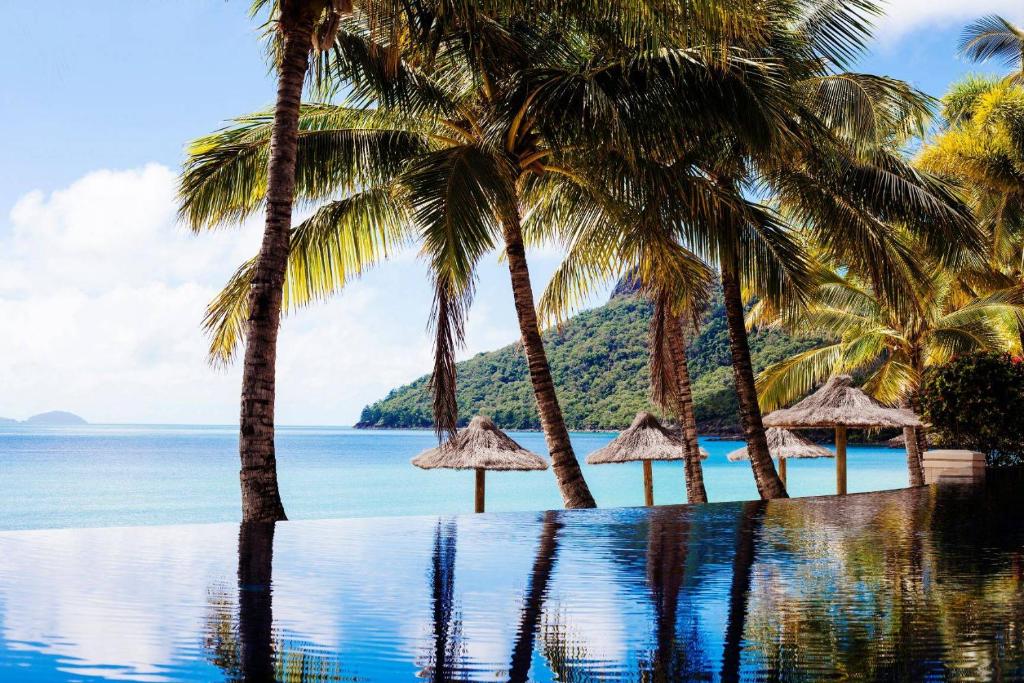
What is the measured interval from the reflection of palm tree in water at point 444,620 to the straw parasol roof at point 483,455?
11.8m

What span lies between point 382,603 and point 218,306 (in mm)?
8056

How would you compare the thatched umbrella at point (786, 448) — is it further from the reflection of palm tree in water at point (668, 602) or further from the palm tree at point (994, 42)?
the reflection of palm tree in water at point (668, 602)

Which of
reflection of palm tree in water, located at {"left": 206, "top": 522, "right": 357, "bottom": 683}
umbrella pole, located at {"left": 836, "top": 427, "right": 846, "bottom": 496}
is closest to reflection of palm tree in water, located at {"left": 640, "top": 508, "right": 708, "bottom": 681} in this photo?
reflection of palm tree in water, located at {"left": 206, "top": 522, "right": 357, "bottom": 683}

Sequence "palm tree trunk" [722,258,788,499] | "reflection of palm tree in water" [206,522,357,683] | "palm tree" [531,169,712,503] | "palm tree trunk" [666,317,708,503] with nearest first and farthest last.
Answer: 1. "reflection of palm tree in water" [206,522,357,683]
2. "palm tree" [531,169,712,503]
3. "palm tree trunk" [722,258,788,499]
4. "palm tree trunk" [666,317,708,503]

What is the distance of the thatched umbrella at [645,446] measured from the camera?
59.1 feet

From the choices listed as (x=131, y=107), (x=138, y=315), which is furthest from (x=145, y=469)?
(x=138, y=315)

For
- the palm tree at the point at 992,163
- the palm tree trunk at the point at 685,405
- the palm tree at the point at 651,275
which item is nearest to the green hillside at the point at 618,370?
the palm tree at the point at 992,163

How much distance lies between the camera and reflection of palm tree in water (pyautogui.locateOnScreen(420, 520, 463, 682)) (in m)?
2.17

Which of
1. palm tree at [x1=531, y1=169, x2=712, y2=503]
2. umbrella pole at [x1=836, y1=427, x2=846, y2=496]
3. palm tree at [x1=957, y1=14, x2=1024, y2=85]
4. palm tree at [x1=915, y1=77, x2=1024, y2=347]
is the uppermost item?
palm tree at [x1=957, y1=14, x2=1024, y2=85]

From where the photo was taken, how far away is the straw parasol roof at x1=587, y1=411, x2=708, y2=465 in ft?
59.0

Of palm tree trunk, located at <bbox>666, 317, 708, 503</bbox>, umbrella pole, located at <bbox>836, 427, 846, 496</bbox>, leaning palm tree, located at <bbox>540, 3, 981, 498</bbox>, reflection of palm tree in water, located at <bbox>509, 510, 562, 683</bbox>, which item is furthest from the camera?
umbrella pole, located at <bbox>836, 427, 846, 496</bbox>

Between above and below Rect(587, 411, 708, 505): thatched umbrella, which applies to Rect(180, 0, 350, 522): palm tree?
above

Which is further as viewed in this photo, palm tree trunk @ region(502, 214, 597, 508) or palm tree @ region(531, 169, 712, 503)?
palm tree trunk @ region(502, 214, 597, 508)

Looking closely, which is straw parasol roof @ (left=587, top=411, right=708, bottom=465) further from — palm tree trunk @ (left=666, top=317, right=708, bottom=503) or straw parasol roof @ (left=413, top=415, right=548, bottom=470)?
palm tree trunk @ (left=666, top=317, right=708, bottom=503)
